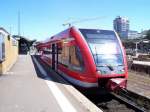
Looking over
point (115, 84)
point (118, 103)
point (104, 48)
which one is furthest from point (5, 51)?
point (118, 103)

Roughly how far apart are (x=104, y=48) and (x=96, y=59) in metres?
0.81

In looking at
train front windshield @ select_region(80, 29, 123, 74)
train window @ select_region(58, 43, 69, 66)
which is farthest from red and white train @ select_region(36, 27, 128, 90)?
train window @ select_region(58, 43, 69, 66)

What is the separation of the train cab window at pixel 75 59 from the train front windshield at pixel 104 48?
62 centimetres

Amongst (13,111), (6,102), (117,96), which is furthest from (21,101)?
(117,96)

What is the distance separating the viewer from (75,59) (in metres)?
13.3

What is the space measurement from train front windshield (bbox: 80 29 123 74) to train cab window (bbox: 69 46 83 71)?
62 cm

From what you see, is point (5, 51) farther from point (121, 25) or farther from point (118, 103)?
point (121, 25)

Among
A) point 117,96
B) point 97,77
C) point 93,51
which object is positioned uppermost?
point 93,51

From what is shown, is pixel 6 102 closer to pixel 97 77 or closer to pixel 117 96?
pixel 97 77

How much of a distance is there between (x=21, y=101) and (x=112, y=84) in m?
4.12

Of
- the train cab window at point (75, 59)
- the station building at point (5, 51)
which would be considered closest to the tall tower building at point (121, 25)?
the station building at point (5, 51)

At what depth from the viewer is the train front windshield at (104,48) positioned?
40.6 feet

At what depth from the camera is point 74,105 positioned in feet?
28.3

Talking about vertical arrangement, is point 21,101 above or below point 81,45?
below
